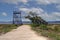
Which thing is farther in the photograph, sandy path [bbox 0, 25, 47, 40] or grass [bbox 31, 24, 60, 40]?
grass [bbox 31, 24, 60, 40]

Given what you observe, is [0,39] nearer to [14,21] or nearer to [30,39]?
[30,39]

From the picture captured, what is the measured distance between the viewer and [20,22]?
48.8 m

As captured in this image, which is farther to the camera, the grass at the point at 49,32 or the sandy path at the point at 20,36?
the grass at the point at 49,32

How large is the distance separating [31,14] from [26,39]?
1075 inches

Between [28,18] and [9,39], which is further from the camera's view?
[28,18]

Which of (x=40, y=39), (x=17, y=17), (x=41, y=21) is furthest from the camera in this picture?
(x=17, y=17)

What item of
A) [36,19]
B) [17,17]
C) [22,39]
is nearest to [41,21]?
[36,19]

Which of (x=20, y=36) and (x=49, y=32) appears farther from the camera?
(x=49, y=32)

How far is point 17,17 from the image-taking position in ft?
151

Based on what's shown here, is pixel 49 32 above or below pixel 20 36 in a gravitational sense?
below

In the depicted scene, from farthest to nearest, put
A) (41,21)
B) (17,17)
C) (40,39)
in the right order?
(17,17), (41,21), (40,39)

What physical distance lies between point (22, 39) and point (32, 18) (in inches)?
1068

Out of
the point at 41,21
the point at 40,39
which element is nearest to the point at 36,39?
the point at 40,39

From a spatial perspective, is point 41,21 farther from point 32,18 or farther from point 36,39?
point 36,39
